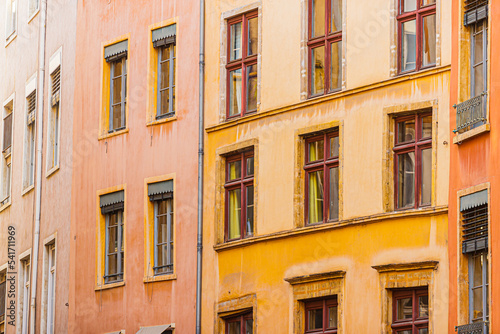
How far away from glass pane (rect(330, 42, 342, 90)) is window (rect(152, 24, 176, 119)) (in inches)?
206

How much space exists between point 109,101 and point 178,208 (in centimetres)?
434

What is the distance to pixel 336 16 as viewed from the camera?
30750mm

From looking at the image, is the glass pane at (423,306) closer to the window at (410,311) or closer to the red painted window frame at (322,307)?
the window at (410,311)

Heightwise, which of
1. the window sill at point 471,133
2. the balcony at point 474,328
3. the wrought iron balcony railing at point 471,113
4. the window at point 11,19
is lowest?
the balcony at point 474,328

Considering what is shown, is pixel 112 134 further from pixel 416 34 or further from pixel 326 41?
pixel 416 34

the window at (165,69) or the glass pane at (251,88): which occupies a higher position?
the window at (165,69)

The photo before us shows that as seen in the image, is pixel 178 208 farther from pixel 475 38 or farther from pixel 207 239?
pixel 475 38

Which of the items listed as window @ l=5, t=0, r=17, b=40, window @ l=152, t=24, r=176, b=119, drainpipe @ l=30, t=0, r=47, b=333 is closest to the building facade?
window @ l=152, t=24, r=176, b=119

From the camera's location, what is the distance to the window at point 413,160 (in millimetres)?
28250

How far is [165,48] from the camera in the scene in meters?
35.2

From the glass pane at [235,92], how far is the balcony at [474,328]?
8529 millimetres

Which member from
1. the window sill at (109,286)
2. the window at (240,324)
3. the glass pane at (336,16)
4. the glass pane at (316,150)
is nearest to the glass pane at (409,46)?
the glass pane at (336,16)

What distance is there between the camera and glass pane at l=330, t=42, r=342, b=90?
30.4m

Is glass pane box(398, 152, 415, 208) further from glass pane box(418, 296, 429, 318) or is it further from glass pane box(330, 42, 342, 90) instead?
glass pane box(330, 42, 342, 90)
